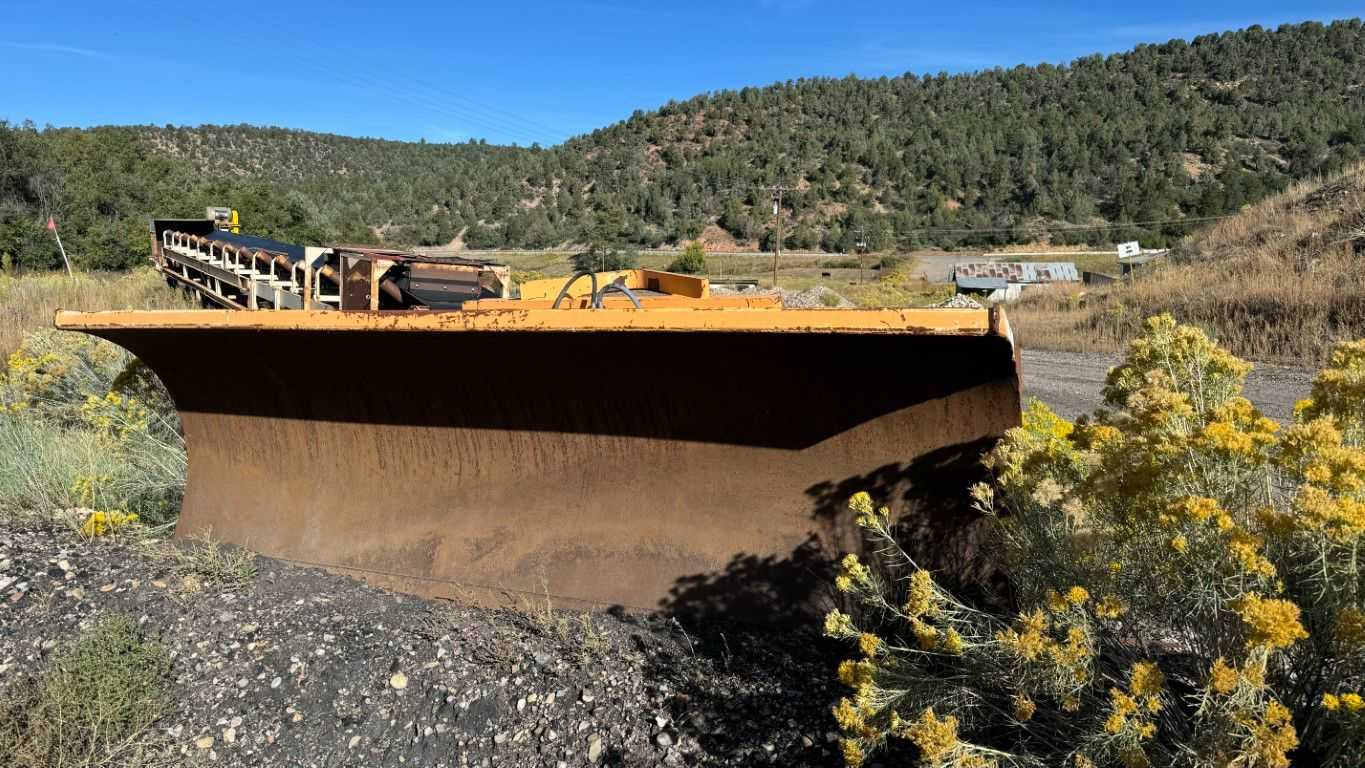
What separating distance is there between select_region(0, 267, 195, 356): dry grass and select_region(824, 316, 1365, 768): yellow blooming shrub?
781 centimetres

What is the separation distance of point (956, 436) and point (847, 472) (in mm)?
378

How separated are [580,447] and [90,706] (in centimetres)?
162

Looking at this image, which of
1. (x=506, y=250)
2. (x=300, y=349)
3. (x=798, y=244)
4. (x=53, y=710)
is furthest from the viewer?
(x=798, y=244)

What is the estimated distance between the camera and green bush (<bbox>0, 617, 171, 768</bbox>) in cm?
199

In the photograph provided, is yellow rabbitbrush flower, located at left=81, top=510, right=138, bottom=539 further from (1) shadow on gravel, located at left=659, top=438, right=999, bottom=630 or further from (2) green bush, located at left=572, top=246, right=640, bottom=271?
(2) green bush, located at left=572, top=246, right=640, bottom=271

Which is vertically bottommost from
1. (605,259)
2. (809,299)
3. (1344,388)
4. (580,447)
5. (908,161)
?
(580,447)

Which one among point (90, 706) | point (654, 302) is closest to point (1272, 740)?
point (90, 706)

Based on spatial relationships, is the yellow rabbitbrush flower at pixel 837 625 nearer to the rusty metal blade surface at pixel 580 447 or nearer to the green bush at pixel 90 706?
the rusty metal blade surface at pixel 580 447

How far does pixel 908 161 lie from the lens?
230 ft

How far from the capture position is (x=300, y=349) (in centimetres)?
308

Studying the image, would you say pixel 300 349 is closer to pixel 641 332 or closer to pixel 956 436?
pixel 641 332

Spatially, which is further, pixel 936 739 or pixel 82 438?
pixel 82 438

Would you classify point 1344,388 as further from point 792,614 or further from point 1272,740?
point 792,614

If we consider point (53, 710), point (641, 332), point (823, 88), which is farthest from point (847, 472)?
point (823, 88)
